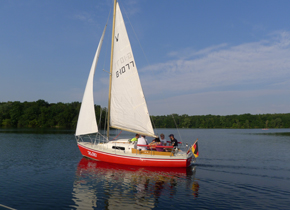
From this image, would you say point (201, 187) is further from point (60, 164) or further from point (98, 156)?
point (60, 164)

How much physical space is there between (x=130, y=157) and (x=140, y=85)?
19.1 feet

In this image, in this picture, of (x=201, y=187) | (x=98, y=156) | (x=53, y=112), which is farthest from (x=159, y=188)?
(x=53, y=112)

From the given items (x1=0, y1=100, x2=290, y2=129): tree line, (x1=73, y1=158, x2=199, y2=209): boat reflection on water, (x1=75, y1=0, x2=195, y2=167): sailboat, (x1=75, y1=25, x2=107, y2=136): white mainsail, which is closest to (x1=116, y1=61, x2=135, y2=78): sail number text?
(x1=75, y1=0, x2=195, y2=167): sailboat

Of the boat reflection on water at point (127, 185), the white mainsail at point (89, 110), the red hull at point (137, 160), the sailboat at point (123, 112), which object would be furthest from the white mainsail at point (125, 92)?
the boat reflection on water at point (127, 185)

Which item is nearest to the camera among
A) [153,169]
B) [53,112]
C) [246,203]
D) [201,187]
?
[246,203]

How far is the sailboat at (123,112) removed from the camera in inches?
687

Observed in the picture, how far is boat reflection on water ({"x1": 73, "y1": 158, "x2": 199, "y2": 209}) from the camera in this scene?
10086 millimetres

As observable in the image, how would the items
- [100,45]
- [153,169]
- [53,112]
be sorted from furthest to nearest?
[53,112]
[100,45]
[153,169]

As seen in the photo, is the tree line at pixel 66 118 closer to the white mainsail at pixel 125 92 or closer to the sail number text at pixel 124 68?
the white mainsail at pixel 125 92

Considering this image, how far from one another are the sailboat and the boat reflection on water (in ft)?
3.09

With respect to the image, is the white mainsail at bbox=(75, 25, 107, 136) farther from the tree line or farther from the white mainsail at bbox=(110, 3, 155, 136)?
the tree line

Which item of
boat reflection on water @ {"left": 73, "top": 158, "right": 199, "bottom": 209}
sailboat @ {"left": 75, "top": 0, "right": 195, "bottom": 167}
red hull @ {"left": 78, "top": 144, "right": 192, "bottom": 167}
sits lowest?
boat reflection on water @ {"left": 73, "top": 158, "right": 199, "bottom": 209}

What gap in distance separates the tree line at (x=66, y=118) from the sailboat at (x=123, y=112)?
69.6m

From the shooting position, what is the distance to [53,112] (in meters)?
116
